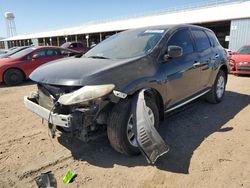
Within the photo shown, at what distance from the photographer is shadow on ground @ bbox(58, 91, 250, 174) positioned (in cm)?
334

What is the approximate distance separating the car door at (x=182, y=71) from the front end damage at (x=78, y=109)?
3.99 ft

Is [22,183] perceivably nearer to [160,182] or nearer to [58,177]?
[58,177]

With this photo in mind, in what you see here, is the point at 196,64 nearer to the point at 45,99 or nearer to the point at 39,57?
the point at 45,99

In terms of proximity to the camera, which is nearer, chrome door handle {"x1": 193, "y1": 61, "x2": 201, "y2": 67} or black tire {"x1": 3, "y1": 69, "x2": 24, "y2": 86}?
chrome door handle {"x1": 193, "y1": 61, "x2": 201, "y2": 67}

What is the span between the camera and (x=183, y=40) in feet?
14.8

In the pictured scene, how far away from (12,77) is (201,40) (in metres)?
7.30

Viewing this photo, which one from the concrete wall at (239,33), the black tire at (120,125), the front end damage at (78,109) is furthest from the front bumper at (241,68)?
the front end damage at (78,109)

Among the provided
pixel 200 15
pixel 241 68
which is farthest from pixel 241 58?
pixel 200 15

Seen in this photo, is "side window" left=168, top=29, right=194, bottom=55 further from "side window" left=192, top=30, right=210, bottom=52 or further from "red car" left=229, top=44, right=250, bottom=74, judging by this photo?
"red car" left=229, top=44, right=250, bottom=74

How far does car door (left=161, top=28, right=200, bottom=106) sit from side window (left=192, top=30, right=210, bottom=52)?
0.88 ft

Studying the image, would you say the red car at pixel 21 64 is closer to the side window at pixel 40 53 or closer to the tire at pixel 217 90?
the side window at pixel 40 53

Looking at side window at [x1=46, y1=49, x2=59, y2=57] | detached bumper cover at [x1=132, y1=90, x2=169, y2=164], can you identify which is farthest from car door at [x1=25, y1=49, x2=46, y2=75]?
detached bumper cover at [x1=132, y1=90, x2=169, y2=164]

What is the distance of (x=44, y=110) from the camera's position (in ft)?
11.0

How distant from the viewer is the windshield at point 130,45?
3.88 meters
